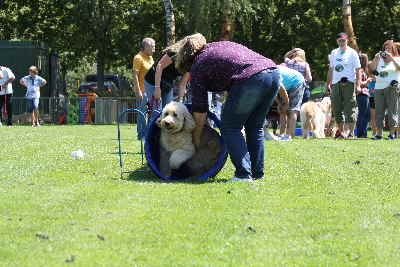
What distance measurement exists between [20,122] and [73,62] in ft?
42.3

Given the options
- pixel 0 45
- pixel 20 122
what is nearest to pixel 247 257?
pixel 20 122

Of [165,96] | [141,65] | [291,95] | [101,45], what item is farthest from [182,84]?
[101,45]

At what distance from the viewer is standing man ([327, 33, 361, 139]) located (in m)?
15.3

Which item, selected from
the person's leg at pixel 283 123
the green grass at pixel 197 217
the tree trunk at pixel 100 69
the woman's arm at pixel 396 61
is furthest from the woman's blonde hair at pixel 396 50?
the tree trunk at pixel 100 69

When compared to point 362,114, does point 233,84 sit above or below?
above

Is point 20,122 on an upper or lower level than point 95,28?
lower

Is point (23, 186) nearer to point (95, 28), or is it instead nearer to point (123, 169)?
point (123, 169)

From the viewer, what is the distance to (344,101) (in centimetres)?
1557

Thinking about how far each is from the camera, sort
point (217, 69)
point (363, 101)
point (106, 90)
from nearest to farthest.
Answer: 1. point (217, 69)
2. point (363, 101)
3. point (106, 90)

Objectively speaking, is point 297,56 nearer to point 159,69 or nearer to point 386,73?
point 386,73

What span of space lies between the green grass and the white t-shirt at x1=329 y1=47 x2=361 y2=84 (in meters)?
5.87

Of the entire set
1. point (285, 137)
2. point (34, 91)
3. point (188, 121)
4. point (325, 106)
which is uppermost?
point (188, 121)

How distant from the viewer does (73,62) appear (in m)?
41.1

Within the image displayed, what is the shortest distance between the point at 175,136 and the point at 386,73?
8065 mm
